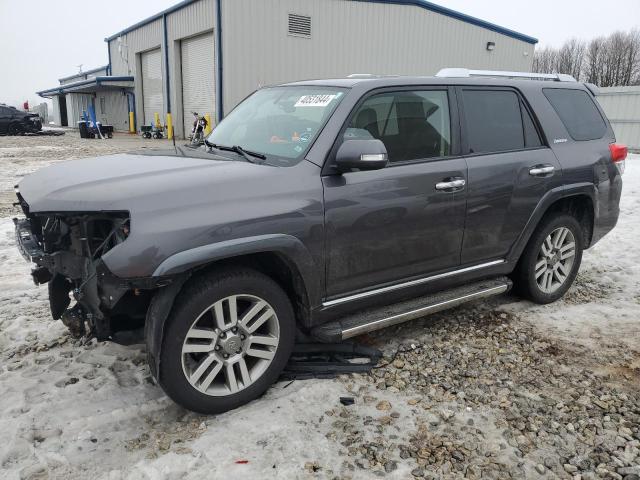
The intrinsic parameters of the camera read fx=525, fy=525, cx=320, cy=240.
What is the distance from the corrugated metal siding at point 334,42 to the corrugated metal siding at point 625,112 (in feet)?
26.0

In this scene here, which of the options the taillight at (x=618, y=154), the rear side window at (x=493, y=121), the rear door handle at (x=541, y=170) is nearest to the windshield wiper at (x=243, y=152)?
the rear side window at (x=493, y=121)

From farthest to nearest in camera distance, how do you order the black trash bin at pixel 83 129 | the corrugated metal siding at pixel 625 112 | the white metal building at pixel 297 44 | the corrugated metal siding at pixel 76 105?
the corrugated metal siding at pixel 76 105 → the black trash bin at pixel 83 129 → the white metal building at pixel 297 44 → the corrugated metal siding at pixel 625 112

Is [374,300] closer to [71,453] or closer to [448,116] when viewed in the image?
[448,116]

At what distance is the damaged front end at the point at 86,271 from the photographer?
2.62 m

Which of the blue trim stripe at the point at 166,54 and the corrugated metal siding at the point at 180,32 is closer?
the corrugated metal siding at the point at 180,32

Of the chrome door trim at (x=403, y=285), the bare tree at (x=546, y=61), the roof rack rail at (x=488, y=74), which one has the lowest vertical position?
the chrome door trim at (x=403, y=285)

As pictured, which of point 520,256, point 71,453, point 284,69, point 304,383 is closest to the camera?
point 71,453

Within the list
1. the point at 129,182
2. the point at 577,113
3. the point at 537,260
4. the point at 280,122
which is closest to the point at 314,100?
the point at 280,122

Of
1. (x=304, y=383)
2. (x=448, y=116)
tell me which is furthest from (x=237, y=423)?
(x=448, y=116)

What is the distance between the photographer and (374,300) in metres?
3.43

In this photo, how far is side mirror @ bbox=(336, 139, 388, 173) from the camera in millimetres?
2953

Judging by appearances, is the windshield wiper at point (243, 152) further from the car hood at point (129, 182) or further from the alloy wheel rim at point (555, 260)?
the alloy wheel rim at point (555, 260)

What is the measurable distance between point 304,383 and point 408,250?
42.9 inches

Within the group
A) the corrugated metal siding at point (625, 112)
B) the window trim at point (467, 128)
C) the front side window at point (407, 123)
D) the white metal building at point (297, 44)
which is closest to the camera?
the front side window at point (407, 123)
